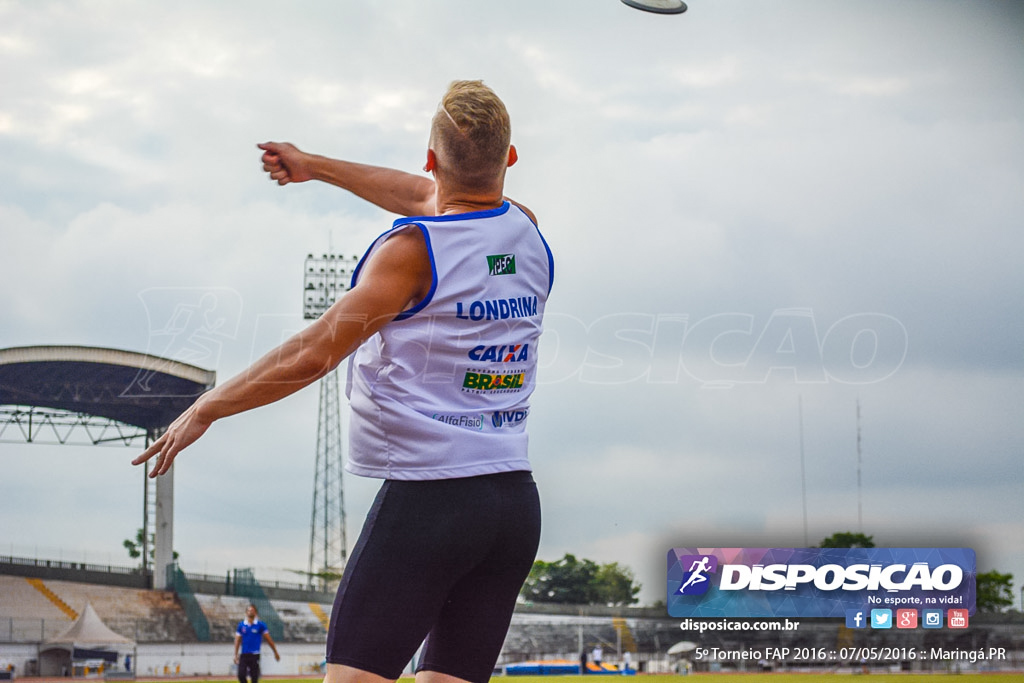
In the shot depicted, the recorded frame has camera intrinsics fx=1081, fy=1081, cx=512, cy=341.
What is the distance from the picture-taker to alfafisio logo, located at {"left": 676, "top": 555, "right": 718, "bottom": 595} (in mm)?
24469

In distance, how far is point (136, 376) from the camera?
2527 centimetres

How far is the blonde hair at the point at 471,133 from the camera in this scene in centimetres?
175

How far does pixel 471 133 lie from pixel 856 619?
25558 millimetres

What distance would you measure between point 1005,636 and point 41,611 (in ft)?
89.5

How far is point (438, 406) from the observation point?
1.72m

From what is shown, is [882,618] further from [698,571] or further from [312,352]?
[312,352]

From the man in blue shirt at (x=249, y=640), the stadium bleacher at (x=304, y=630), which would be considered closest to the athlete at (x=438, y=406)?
the man in blue shirt at (x=249, y=640)

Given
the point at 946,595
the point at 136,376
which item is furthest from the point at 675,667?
the point at 136,376

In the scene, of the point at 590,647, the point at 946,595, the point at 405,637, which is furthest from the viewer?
the point at 590,647

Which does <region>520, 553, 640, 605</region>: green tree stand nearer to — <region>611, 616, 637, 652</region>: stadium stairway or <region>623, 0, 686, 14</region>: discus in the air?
<region>611, 616, 637, 652</region>: stadium stairway

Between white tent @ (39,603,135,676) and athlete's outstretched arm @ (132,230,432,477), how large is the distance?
2561 cm

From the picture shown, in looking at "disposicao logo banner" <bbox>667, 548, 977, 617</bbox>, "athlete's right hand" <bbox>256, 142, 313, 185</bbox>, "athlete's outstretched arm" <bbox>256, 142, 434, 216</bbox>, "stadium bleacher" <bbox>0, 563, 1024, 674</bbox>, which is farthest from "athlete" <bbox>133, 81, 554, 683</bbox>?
"stadium bleacher" <bbox>0, 563, 1024, 674</bbox>

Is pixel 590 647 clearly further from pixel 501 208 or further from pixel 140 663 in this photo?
pixel 501 208

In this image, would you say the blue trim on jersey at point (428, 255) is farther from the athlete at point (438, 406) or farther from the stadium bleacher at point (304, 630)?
the stadium bleacher at point (304, 630)
